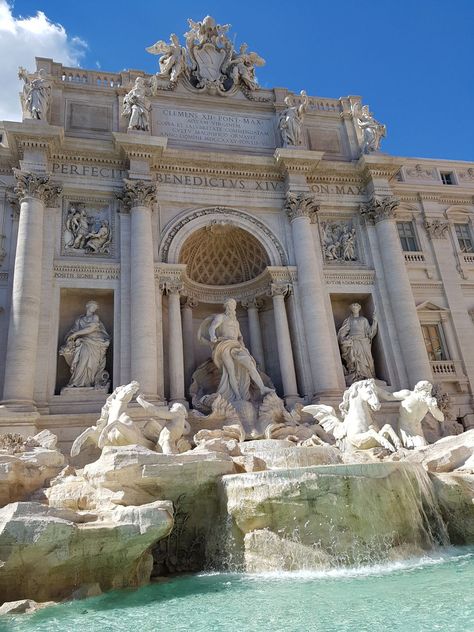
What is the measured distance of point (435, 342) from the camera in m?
18.5

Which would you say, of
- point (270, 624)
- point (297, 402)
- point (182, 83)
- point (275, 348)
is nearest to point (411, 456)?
point (297, 402)

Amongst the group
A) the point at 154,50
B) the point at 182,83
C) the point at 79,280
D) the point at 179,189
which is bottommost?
the point at 79,280

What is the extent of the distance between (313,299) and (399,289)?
3342 millimetres

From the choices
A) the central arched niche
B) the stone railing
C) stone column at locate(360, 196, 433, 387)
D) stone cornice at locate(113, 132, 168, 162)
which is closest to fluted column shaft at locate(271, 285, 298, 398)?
the central arched niche

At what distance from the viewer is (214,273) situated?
1892 centimetres

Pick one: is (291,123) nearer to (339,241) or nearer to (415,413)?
(339,241)

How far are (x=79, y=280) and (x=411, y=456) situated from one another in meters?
10.9

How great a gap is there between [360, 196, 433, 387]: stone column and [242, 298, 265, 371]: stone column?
4819 millimetres

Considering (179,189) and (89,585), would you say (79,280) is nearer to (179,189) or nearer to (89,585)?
(179,189)

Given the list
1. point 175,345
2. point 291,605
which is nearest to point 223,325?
point 175,345

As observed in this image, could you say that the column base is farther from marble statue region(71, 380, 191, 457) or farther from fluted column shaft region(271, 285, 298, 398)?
fluted column shaft region(271, 285, 298, 398)

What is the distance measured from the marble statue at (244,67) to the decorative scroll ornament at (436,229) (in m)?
9.17

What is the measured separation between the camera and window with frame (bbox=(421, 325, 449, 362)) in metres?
18.2

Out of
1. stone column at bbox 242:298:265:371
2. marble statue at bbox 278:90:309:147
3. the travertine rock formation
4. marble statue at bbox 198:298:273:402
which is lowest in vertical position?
the travertine rock formation
